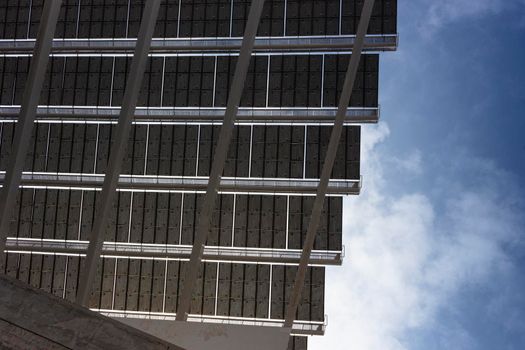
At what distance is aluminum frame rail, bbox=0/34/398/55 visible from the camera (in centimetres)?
1868

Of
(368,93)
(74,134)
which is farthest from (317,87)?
(74,134)

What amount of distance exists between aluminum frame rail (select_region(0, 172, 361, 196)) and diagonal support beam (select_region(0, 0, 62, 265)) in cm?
727

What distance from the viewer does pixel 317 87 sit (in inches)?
744

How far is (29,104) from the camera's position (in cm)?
1099

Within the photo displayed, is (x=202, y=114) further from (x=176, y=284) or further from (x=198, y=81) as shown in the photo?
(x=176, y=284)

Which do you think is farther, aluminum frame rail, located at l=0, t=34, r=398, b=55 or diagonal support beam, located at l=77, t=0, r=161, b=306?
aluminum frame rail, located at l=0, t=34, r=398, b=55

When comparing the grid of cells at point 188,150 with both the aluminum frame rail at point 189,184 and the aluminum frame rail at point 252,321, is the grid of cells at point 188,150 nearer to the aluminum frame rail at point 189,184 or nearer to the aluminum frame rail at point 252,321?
the aluminum frame rail at point 189,184

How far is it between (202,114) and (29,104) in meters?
8.40

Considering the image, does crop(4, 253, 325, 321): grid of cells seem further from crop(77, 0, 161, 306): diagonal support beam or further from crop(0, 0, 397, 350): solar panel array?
crop(77, 0, 161, 306): diagonal support beam

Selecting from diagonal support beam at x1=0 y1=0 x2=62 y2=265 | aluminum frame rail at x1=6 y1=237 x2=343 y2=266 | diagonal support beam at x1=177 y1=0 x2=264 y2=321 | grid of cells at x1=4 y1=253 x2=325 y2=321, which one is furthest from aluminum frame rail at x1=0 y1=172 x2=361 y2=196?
diagonal support beam at x1=0 y1=0 x2=62 y2=265

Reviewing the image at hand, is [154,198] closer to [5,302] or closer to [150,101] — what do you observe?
[150,101]

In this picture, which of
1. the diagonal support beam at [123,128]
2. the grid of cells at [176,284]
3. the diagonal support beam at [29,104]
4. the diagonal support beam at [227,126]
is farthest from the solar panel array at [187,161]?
the diagonal support beam at [29,104]

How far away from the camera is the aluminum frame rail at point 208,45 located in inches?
736

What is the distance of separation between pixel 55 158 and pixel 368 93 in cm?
742
